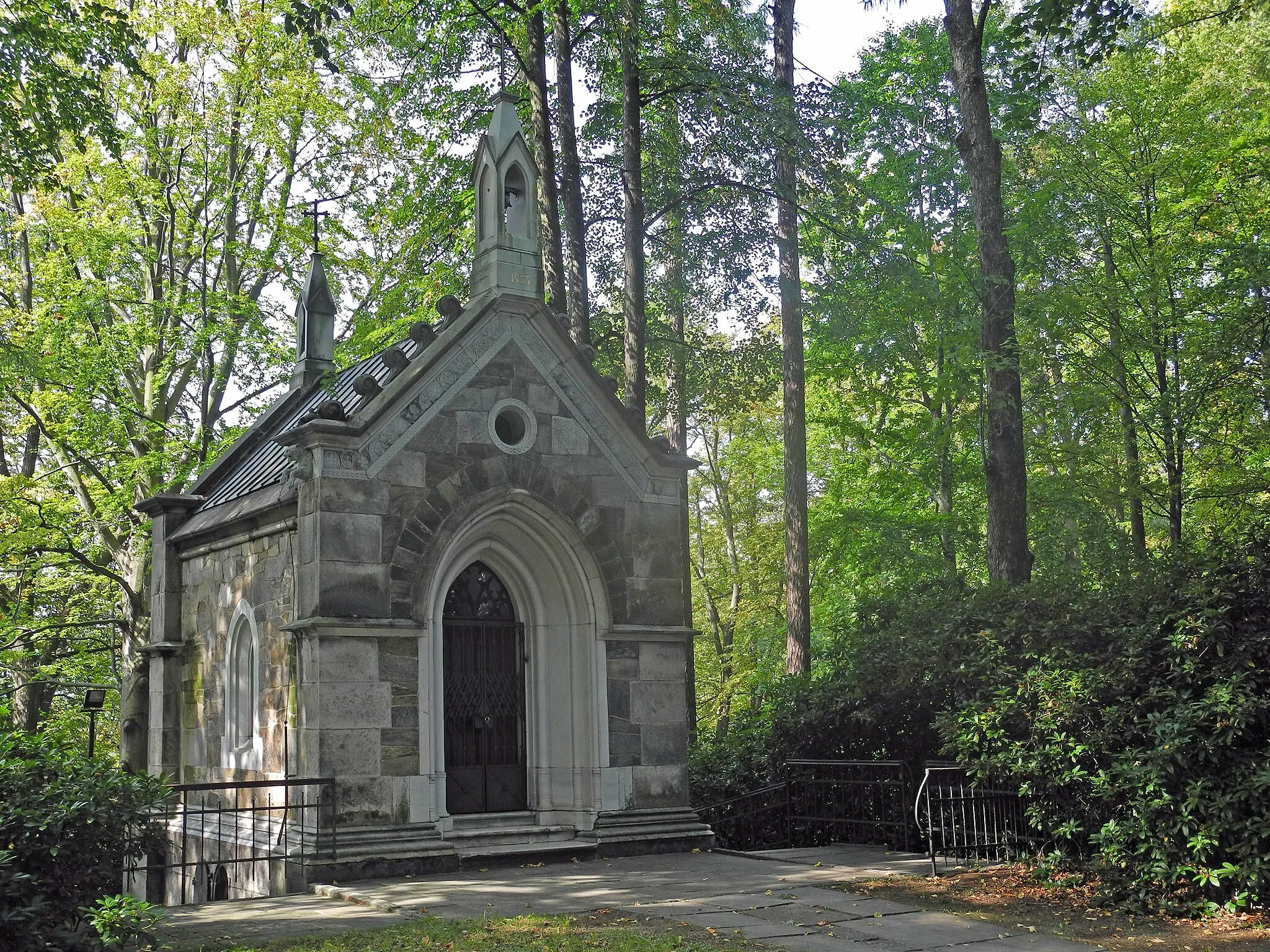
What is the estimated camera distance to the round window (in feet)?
40.1

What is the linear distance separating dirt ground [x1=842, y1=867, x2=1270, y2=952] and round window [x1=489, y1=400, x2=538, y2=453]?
5.23m

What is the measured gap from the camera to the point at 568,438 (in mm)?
12602

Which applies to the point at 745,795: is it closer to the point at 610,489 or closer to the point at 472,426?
the point at 610,489

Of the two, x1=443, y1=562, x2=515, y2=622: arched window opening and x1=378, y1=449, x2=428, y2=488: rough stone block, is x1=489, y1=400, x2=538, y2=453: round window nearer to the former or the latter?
x1=378, y1=449, x2=428, y2=488: rough stone block

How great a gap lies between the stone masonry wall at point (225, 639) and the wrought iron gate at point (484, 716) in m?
1.63

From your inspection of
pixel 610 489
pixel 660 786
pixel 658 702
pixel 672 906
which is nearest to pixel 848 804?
pixel 660 786

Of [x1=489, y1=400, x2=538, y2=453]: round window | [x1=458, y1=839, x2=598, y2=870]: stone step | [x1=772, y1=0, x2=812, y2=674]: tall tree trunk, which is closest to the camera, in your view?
[x1=458, y1=839, x2=598, y2=870]: stone step

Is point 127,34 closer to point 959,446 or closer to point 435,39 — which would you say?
point 435,39

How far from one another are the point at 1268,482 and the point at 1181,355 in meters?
3.00

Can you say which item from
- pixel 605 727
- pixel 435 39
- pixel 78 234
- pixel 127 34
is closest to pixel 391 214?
pixel 435 39

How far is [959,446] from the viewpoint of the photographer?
75.0 ft

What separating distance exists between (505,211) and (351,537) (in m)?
4.17

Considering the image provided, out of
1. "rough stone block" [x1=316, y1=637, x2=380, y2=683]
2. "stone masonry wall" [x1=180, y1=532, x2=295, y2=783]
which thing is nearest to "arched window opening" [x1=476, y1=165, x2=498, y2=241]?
"stone masonry wall" [x1=180, y1=532, x2=295, y2=783]

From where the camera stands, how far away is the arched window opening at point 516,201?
43.1 ft
